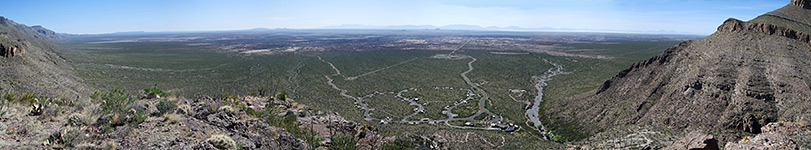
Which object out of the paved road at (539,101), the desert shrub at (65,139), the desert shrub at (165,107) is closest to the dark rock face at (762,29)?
the paved road at (539,101)

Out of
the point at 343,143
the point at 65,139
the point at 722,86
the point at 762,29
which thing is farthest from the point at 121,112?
the point at 762,29

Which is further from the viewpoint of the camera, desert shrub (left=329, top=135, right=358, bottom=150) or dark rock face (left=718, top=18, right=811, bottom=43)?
dark rock face (left=718, top=18, right=811, bottom=43)

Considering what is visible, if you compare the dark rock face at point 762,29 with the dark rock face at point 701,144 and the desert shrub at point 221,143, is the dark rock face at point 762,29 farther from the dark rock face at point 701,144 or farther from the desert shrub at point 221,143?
the desert shrub at point 221,143

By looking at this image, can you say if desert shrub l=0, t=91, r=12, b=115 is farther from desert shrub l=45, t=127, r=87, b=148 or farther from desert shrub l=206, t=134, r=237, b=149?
desert shrub l=206, t=134, r=237, b=149

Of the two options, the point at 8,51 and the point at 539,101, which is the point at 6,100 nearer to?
the point at 8,51

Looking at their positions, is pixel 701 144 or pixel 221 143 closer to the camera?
pixel 221 143

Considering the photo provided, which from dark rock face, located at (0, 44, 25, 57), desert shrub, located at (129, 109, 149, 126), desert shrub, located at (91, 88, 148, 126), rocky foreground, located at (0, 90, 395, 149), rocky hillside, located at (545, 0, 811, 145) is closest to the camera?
rocky foreground, located at (0, 90, 395, 149)

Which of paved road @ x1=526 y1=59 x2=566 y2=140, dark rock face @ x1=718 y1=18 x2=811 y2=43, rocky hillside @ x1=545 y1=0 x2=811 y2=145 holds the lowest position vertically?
paved road @ x1=526 y1=59 x2=566 y2=140

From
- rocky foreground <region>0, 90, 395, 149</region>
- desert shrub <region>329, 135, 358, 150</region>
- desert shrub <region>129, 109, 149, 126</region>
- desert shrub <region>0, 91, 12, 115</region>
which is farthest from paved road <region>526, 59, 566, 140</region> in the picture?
desert shrub <region>0, 91, 12, 115</region>

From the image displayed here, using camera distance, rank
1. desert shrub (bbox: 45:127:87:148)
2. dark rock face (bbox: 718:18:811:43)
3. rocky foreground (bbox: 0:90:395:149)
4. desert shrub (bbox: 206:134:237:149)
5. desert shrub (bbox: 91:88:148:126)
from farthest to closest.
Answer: dark rock face (bbox: 718:18:811:43), desert shrub (bbox: 91:88:148:126), desert shrub (bbox: 206:134:237:149), rocky foreground (bbox: 0:90:395:149), desert shrub (bbox: 45:127:87:148)
